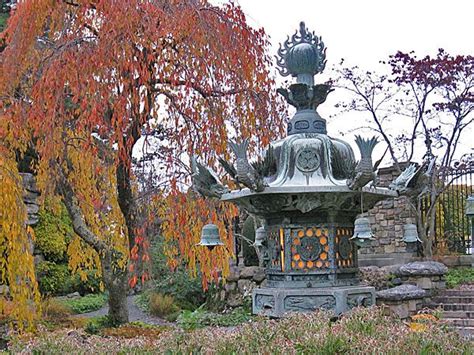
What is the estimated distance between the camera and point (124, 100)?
23.0 feet

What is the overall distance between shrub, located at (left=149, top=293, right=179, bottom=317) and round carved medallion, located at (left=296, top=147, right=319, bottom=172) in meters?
8.38

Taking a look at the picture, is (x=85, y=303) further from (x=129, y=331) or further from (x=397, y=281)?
(x=397, y=281)

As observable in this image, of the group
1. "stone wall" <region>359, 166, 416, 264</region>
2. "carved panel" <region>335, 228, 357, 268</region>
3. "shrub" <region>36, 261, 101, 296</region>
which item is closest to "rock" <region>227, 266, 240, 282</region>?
"stone wall" <region>359, 166, 416, 264</region>

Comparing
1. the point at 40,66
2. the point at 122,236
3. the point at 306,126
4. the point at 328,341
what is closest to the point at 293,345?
the point at 328,341

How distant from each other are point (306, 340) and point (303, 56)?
2.15 meters

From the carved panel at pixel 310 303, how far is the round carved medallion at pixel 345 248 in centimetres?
37

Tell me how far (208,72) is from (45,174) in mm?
2289

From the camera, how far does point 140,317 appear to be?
1245 centimetres

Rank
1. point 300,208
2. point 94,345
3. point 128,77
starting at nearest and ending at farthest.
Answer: point 94,345, point 300,208, point 128,77

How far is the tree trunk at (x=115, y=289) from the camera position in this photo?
341 inches

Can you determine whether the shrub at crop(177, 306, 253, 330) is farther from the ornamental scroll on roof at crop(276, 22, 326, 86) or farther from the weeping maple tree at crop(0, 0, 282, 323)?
the ornamental scroll on roof at crop(276, 22, 326, 86)

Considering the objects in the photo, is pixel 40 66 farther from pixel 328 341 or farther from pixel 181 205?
pixel 328 341

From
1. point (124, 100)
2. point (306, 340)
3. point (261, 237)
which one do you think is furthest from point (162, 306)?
point (306, 340)

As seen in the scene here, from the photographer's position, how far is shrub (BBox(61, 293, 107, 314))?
1303 centimetres
